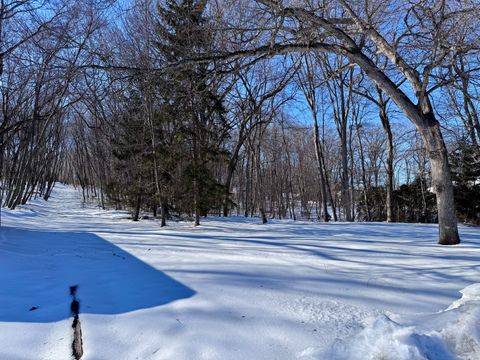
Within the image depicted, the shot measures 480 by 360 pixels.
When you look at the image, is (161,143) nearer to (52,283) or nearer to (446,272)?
(52,283)

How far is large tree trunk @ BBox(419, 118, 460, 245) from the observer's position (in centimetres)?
590

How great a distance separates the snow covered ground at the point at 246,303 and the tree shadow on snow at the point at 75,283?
16 mm

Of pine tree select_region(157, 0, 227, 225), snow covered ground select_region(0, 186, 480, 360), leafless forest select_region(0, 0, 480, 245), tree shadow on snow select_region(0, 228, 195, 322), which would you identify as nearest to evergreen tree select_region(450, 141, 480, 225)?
leafless forest select_region(0, 0, 480, 245)

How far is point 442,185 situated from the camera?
5.98 metres

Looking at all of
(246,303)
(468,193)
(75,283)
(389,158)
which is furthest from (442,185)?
(468,193)

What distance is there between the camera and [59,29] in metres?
9.66

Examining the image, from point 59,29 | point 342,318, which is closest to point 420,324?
point 342,318

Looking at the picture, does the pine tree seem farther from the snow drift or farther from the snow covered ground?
the snow drift

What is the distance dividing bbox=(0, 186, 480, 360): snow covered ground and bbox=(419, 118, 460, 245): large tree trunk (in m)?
0.53

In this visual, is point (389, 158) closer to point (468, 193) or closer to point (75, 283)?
point (468, 193)

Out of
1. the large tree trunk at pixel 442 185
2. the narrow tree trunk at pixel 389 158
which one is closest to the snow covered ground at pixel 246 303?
the large tree trunk at pixel 442 185

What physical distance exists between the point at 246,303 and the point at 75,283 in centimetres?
199

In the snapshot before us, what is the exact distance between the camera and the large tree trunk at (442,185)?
19.4 ft

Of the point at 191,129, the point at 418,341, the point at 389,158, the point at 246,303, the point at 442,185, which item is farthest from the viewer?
the point at 389,158
